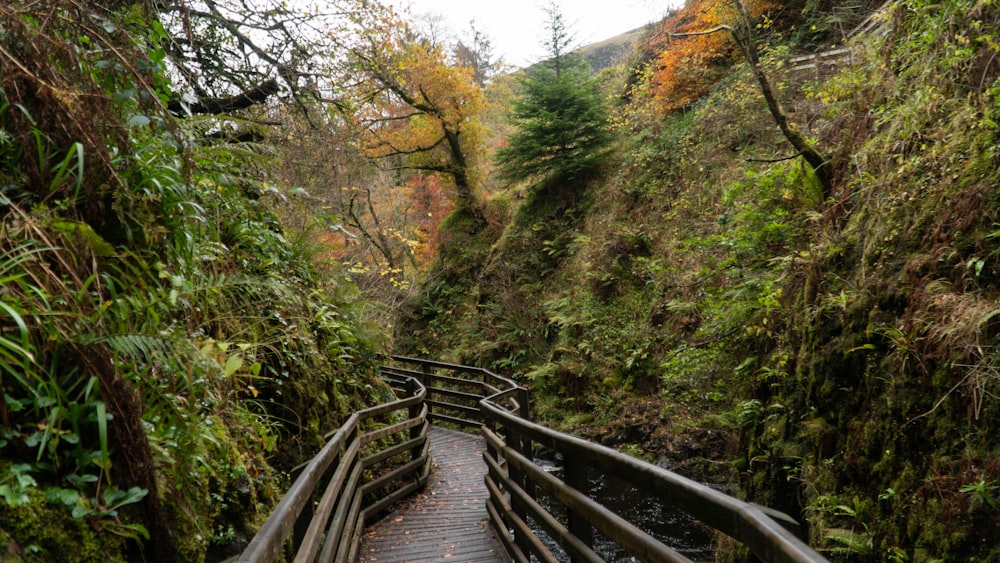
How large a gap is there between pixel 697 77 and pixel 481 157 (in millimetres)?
8178

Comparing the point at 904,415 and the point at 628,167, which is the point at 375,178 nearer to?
the point at 628,167

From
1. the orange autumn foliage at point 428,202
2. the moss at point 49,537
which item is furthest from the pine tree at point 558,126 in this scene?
the moss at point 49,537

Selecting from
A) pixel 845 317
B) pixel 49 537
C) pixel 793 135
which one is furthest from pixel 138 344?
pixel 793 135

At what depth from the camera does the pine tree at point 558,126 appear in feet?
51.3

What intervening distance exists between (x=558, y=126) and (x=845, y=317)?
12.2 meters

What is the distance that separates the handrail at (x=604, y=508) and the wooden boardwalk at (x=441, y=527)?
0.44 m

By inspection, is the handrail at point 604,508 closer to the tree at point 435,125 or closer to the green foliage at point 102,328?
the green foliage at point 102,328

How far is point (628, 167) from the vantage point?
586 inches

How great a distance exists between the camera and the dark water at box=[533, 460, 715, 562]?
6562mm

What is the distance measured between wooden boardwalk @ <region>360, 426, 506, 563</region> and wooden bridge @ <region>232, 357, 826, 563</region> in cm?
1

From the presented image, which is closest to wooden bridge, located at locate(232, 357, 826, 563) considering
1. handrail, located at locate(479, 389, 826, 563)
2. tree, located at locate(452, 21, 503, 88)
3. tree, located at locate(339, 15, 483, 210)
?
handrail, located at locate(479, 389, 826, 563)

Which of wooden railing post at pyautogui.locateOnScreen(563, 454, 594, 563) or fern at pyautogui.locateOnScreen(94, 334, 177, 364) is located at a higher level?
fern at pyautogui.locateOnScreen(94, 334, 177, 364)

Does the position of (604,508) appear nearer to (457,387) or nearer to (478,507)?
(478,507)

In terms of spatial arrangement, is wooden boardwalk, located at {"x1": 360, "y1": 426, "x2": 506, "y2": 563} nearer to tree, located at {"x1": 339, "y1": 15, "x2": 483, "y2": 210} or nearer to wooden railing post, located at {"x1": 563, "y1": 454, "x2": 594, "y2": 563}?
wooden railing post, located at {"x1": 563, "y1": 454, "x2": 594, "y2": 563}
